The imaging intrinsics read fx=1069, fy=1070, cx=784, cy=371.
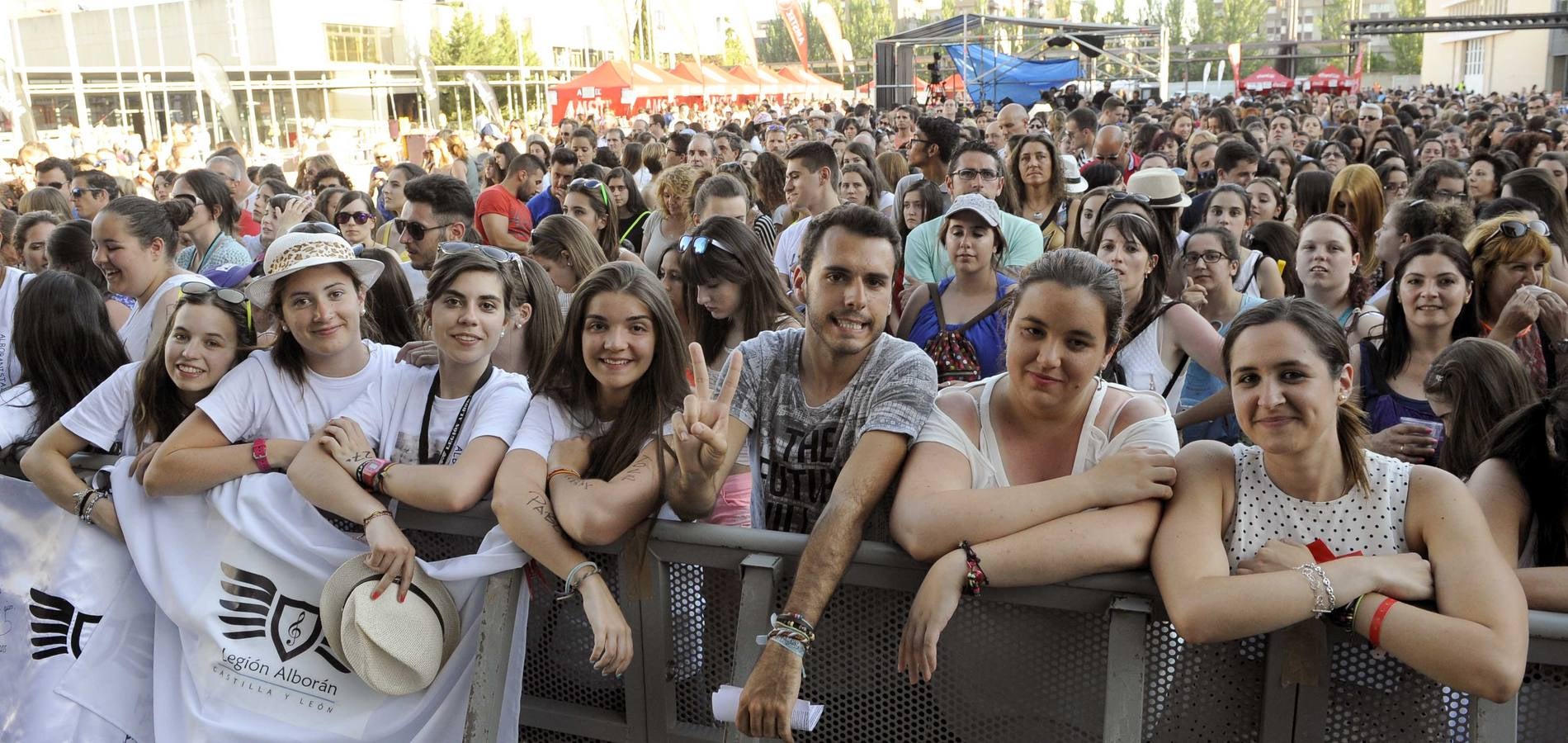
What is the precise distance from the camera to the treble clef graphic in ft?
9.93

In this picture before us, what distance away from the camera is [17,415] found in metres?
3.93

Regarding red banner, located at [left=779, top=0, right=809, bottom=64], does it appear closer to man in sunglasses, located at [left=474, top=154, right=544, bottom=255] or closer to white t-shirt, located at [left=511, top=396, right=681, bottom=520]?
man in sunglasses, located at [left=474, top=154, right=544, bottom=255]

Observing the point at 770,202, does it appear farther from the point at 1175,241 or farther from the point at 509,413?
the point at 509,413

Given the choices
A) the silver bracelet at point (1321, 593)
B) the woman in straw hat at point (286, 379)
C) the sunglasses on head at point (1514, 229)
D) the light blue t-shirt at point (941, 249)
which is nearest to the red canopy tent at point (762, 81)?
the light blue t-shirt at point (941, 249)

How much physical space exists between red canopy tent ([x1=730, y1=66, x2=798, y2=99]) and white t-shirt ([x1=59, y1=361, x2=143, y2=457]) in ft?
129

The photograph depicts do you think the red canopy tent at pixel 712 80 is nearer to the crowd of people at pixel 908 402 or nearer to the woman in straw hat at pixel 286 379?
the crowd of people at pixel 908 402

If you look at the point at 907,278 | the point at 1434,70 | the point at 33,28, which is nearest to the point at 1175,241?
the point at 907,278

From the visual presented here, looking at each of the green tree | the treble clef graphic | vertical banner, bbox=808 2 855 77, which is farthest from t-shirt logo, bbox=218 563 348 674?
the green tree

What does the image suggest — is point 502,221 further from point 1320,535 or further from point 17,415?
point 1320,535

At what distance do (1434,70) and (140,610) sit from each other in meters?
88.4

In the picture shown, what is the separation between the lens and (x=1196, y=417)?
4.01 meters

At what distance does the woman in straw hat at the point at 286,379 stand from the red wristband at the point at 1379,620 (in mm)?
2810

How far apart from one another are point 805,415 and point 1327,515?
1.27 meters

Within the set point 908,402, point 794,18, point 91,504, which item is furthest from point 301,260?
point 794,18
